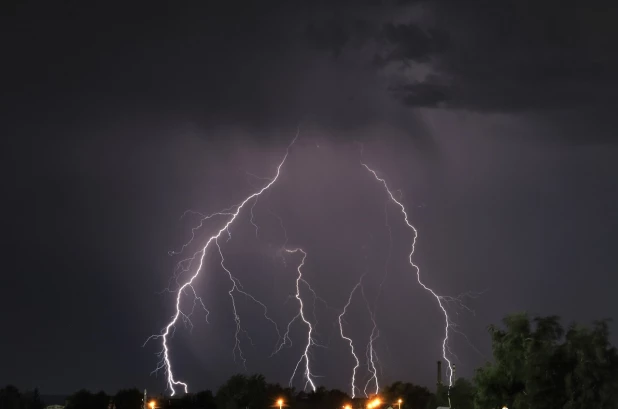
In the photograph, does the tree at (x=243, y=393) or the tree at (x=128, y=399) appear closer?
the tree at (x=243, y=393)

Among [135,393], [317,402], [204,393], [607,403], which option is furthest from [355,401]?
[607,403]

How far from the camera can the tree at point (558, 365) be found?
37.8 meters

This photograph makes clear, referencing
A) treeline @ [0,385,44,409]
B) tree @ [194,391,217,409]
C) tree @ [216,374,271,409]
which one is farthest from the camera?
treeline @ [0,385,44,409]

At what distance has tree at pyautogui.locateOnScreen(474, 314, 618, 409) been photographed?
37781mm

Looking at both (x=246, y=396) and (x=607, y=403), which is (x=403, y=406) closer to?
(x=246, y=396)

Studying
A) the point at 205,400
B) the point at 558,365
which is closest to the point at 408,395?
the point at 205,400

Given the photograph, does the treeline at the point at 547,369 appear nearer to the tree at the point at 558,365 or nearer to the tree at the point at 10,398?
the tree at the point at 558,365

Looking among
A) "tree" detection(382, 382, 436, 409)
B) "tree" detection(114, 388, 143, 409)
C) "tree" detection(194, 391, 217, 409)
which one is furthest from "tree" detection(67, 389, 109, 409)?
"tree" detection(382, 382, 436, 409)

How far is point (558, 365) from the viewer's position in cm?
3916

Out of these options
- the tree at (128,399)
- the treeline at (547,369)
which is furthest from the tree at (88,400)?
the treeline at (547,369)

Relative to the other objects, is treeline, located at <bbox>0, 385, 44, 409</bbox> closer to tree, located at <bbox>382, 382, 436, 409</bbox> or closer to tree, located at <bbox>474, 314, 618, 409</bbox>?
tree, located at <bbox>382, 382, 436, 409</bbox>

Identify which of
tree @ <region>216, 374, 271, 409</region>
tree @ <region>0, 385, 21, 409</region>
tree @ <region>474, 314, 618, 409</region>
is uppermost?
tree @ <region>0, 385, 21, 409</region>

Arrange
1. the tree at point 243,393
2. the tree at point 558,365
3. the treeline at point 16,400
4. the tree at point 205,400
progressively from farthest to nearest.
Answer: the treeline at point 16,400, the tree at point 205,400, the tree at point 243,393, the tree at point 558,365

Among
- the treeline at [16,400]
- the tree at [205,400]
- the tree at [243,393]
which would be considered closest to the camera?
the tree at [243,393]
